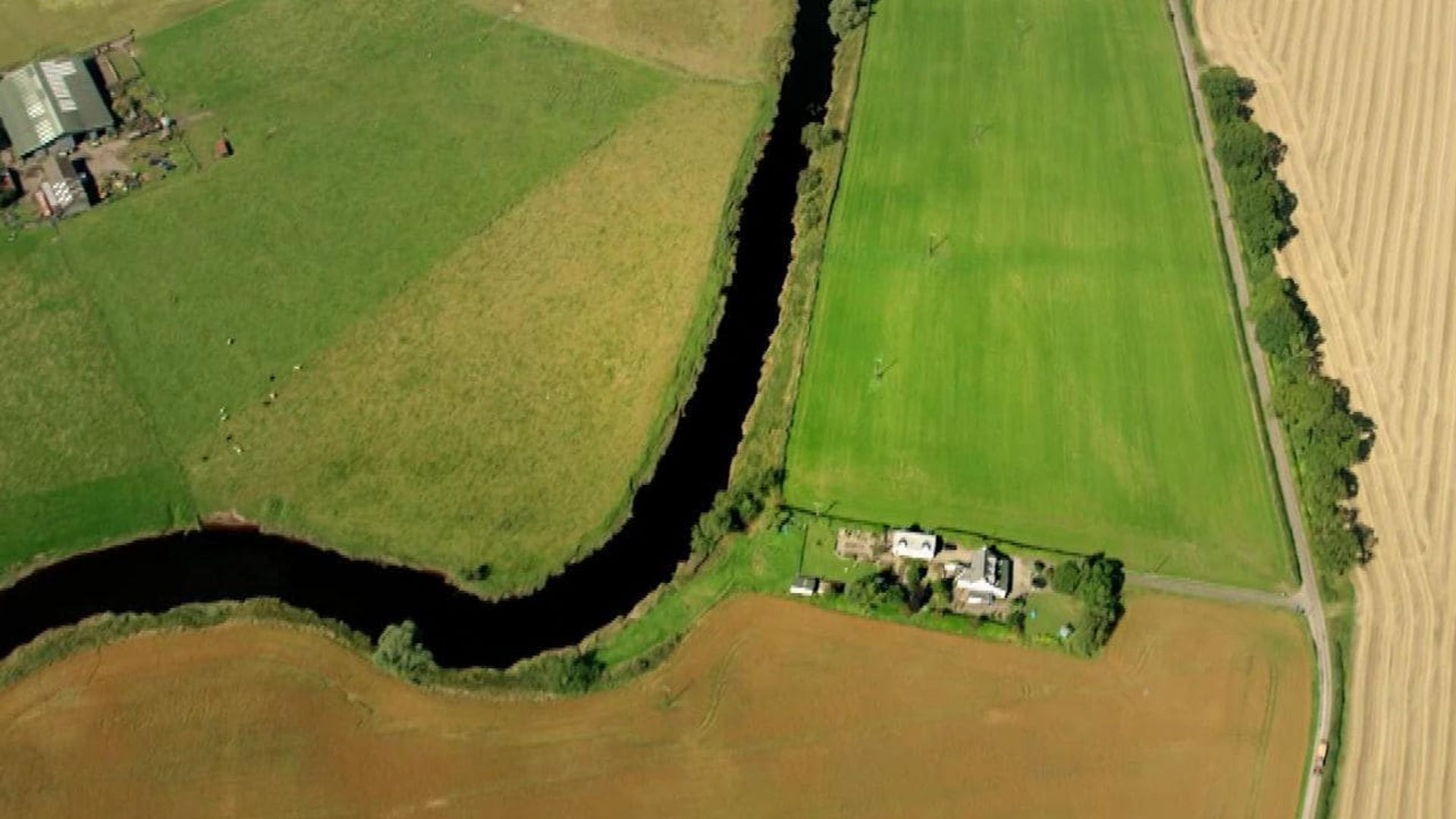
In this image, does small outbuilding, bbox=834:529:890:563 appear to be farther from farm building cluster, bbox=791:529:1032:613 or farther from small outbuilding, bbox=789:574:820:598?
small outbuilding, bbox=789:574:820:598

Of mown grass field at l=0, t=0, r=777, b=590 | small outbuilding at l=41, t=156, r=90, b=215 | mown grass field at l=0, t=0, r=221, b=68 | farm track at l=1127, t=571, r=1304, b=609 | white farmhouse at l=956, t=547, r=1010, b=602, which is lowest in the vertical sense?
farm track at l=1127, t=571, r=1304, b=609

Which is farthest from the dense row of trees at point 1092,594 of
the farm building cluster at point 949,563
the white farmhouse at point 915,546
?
the white farmhouse at point 915,546

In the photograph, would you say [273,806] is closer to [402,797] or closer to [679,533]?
[402,797]

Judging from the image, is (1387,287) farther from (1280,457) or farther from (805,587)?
(805,587)

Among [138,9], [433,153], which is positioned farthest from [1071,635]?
[138,9]

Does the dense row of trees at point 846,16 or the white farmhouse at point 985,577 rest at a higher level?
the dense row of trees at point 846,16

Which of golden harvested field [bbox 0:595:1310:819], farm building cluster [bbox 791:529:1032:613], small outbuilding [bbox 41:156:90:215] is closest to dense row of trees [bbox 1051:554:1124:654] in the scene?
golden harvested field [bbox 0:595:1310:819]

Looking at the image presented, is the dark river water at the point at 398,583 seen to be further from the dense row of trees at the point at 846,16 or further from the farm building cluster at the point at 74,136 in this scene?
the dense row of trees at the point at 846,16
